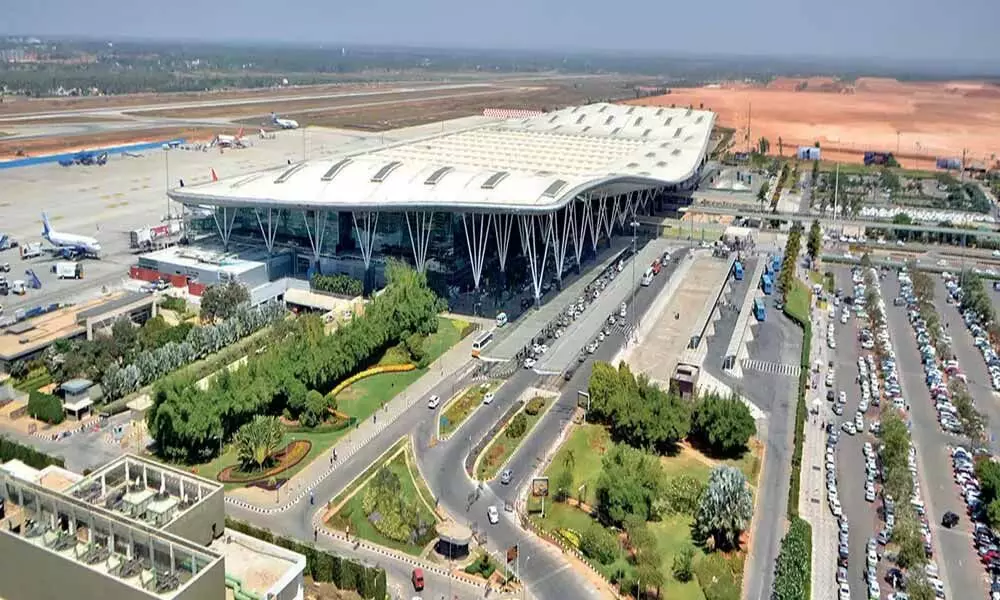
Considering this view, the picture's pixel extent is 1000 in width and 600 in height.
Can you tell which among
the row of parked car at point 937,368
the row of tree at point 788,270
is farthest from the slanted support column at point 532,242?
the row of parked car at point 937,368

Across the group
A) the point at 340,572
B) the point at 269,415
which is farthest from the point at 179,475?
the point at 269,415

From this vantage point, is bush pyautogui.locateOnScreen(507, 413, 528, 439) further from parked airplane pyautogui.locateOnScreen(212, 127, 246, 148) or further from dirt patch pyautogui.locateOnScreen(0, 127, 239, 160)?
parked airplane pyautogui.locateOnScreen(212, 127, 246, 148)

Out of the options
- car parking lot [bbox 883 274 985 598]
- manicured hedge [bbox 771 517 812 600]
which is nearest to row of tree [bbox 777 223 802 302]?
car parking lot [bbox 883 274 985 598]

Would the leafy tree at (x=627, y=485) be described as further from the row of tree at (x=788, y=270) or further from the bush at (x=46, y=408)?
the row of tree at (x=788, y=270)

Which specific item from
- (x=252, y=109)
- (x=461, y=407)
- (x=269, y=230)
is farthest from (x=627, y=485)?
(x=252, y=109)

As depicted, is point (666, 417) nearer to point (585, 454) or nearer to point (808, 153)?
point (585, 454)
